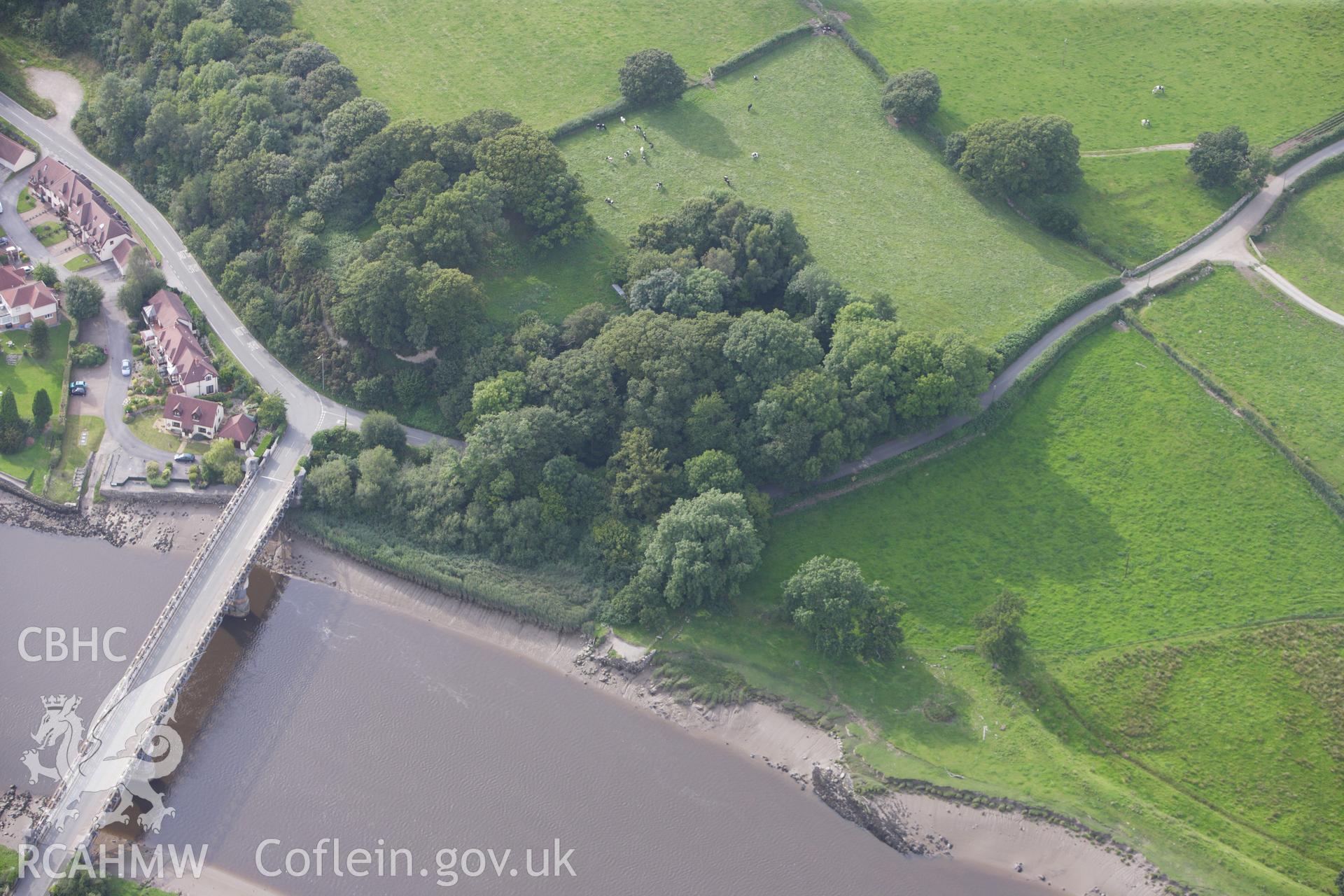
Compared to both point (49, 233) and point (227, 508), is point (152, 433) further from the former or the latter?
point (49, 233)

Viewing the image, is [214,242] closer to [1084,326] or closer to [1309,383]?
[1084,326]

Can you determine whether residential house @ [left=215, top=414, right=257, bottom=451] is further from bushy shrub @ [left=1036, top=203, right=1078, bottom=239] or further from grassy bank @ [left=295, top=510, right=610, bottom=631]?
bushy shrub @ [left=1036, top=203, right=1078, bottom=239]

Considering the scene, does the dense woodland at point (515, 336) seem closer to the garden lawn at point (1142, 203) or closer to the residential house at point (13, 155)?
the residential house at point (13, 155)

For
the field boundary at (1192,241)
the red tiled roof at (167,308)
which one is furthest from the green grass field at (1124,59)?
the red tiled roof at (167,308)

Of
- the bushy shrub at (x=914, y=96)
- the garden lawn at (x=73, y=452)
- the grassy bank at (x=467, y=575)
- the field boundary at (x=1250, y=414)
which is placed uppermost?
the bushy shrub at (x=914, y=96)

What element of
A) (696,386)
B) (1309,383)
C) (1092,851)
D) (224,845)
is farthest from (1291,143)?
(224,845)

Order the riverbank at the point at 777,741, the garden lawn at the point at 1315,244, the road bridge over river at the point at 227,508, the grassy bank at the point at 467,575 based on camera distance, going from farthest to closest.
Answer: the garden lawn at the point at 1315,244 < the grassy bank at the point at 467,575 < the riverbank at the point at 777,741 < the road bridge over river at the point at 227,508

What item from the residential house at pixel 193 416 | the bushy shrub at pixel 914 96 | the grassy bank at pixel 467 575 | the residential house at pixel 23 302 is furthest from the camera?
the bushy shrub at pixel 914 96

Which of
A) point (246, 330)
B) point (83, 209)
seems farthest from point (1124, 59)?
point (83, 209)
